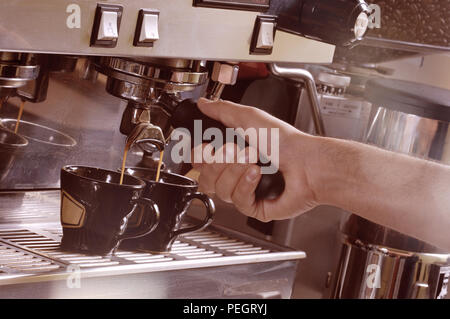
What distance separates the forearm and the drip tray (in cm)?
14

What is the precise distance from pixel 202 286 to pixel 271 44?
11.8 inches

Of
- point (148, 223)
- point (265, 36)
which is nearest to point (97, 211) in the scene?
point (148, 223)

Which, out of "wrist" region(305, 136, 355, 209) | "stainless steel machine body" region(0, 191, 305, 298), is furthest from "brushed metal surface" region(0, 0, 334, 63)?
"stainless steel machine body" region(0, 191, 305, 298)

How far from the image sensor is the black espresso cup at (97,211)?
0.84m

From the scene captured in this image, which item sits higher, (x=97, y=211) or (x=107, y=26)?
(x=107, y=26)

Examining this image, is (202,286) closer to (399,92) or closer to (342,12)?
(342,12)

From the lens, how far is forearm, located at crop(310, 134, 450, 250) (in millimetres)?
864

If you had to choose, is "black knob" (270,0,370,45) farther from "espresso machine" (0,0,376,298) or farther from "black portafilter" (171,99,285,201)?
"black portafilter" (171,99,285,201)

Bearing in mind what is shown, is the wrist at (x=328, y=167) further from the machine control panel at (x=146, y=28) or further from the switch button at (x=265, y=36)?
the machine control panel at (x=146, y=28)

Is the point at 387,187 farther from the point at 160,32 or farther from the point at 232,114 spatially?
the point at 160,32

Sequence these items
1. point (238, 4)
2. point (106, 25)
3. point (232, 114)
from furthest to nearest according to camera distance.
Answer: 1. point (232, 114)
2. point (238, 4)
3. point (106, 25)

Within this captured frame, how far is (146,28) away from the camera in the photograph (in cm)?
70

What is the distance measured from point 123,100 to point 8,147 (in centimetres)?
18

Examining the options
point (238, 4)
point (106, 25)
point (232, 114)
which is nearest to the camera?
point (106, 25)
